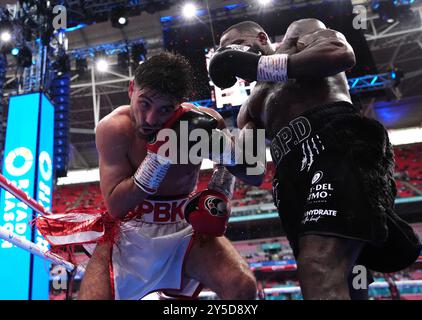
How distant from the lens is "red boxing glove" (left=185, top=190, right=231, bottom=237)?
1458mm

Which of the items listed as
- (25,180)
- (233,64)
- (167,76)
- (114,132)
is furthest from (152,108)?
(25,180)

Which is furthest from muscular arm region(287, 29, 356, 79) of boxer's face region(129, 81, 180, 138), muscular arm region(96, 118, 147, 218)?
muscular arm region(96, 118, 147, 218)

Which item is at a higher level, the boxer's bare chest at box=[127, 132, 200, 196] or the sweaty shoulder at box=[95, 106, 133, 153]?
the sweaty shoulder at box=[95, 106, 133, 153]

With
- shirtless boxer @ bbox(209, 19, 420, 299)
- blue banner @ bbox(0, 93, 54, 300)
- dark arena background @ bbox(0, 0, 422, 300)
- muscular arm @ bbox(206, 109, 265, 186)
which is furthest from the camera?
dark arena background @ bbox(0, 0, 422, 300)

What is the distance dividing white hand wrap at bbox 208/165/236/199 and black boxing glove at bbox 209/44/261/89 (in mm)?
369

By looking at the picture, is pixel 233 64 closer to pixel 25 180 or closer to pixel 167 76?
pixel 167 76

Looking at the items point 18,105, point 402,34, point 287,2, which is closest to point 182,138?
point 18,105

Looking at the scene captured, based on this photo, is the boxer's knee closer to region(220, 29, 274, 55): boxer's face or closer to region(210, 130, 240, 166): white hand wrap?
region(210, 130, 240, 166): white hand wrap

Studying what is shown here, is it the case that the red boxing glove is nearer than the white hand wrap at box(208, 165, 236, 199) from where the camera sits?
Yes

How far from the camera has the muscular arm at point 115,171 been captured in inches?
56.2

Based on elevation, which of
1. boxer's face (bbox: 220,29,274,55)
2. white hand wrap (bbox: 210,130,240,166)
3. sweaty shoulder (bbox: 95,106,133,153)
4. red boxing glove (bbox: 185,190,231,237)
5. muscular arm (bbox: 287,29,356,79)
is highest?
boxer's face (bbox: 220,29,274,55)

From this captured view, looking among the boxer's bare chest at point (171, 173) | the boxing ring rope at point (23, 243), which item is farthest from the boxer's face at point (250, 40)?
the boxing ring rope at point (23, 243)

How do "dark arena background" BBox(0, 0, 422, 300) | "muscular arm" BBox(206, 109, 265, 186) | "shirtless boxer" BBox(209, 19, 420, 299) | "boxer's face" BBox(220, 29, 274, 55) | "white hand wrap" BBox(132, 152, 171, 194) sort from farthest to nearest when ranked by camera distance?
"dark arena background" BBox(0, 0, 422, 300) → "boxer's face" BBox(220, 29, 274, 55) → "muscular arm" BBox(206, 109, 265, 186) → "white hand wrap" BBox(132, 152, 171, 194) → "shirtless boxer" BBox(209, 19, 420, 299)

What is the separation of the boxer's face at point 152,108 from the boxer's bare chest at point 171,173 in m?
0.15
